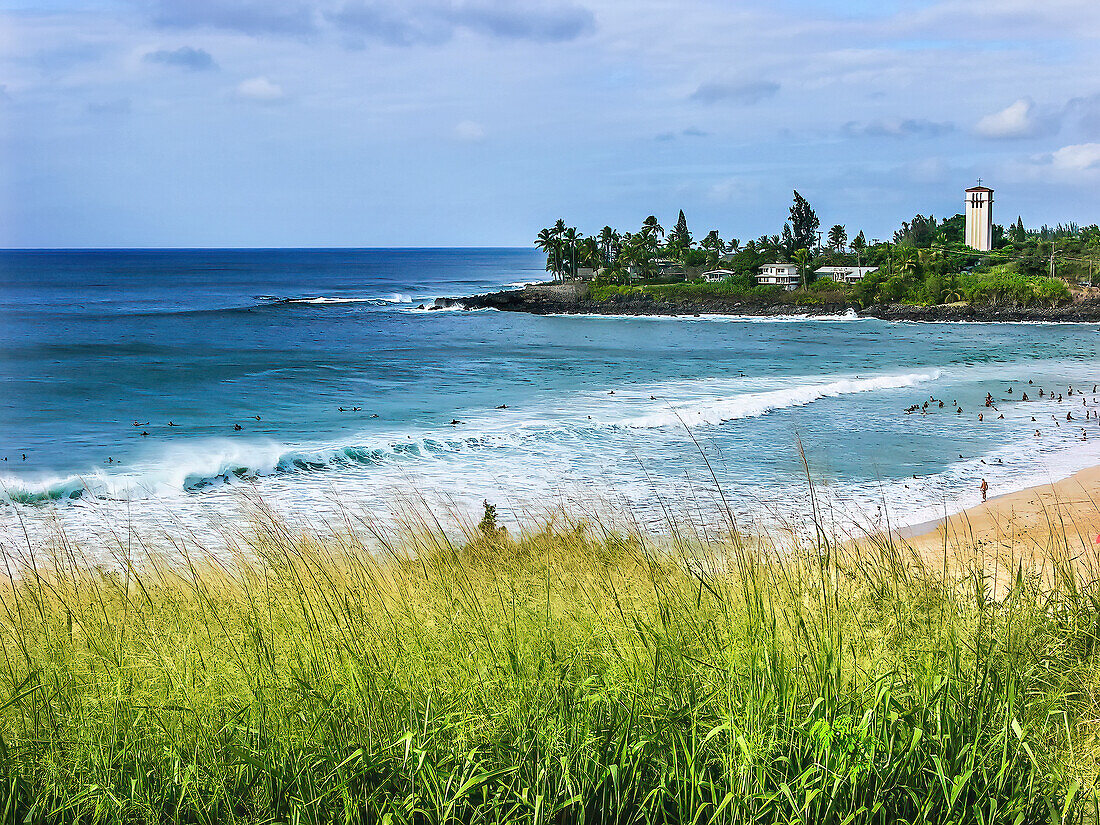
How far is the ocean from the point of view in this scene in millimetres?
14609

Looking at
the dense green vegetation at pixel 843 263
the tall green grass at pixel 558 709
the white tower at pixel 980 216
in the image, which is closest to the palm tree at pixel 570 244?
the dense green vegetation at pixel 843 263

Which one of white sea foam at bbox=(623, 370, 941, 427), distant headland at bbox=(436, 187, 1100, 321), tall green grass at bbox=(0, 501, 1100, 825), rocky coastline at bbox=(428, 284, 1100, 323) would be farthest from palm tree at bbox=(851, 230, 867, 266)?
tall green grass at bbox=(0, 501, 1100, 825)

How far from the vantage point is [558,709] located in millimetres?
3234

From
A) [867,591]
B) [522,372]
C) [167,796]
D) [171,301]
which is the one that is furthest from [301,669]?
[171,301]

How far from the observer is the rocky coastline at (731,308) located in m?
64.9

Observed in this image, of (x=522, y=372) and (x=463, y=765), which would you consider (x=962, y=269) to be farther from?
(x=463, y=765)

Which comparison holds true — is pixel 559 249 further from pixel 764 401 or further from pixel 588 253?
pixel 764 401

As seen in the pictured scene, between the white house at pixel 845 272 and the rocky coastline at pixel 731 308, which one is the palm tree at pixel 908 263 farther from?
the rocky coastline at pixel 731 308

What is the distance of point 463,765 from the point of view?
9.89ft

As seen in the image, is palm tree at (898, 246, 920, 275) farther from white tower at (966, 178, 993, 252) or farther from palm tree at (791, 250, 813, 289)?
white tower at (966, 178, 993, 252)

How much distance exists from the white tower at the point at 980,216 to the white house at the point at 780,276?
36.7m

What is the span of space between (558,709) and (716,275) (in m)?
89.9

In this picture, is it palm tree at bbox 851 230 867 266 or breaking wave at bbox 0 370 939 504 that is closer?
breaking wave at bbox 0 370 939 504

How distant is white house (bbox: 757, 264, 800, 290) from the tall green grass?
277ft
